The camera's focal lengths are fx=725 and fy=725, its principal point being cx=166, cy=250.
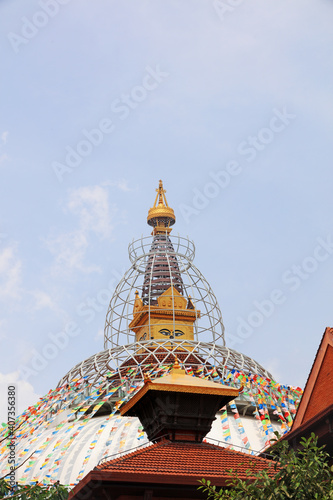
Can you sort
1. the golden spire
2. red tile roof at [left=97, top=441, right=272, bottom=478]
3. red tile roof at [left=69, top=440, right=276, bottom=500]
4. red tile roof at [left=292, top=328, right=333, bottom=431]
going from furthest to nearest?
the golden spire
red tile roof at [left=292, top=328, right=333, bottom=431]
red tile roof at [left=97, top=441, right=272, bottom=478]
red tile roof at [left=69, top=440, right=276, bottom=500]

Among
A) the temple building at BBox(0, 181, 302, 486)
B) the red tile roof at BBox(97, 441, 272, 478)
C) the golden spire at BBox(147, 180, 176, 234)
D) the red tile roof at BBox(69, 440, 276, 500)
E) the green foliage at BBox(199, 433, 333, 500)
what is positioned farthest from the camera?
the golden spire at BBox(147, 180, 176, 234)

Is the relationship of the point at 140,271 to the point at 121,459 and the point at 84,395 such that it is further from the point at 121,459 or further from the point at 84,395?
the point at 121,459

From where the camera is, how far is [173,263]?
58500 mm

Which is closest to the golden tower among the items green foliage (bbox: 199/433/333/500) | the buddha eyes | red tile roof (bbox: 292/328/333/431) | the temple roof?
the buddha eyes

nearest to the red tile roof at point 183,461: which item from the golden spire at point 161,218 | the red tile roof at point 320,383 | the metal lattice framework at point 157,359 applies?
the red tile roof at point 320,383

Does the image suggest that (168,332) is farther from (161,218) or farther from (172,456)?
(172,456)

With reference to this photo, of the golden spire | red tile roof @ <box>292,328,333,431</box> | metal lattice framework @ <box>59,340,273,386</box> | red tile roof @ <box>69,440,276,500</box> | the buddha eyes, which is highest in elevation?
the golden spire

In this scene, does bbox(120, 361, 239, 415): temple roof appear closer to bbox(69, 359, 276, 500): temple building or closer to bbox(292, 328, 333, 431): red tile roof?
bbox(69, 359, 276, 500): temple building

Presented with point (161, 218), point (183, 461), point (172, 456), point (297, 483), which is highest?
point (161, 218)

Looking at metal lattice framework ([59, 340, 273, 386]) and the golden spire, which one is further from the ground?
the golden spire

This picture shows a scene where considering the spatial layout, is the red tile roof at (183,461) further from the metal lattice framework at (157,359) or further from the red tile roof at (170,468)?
the metal lattice framework at (157,359)

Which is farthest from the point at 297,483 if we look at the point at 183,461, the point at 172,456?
the point at 172,456

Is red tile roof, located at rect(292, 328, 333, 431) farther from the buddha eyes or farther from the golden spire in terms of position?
the golden spire

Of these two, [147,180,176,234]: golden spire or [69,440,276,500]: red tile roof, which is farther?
[147,180,176,234]: golden spire
